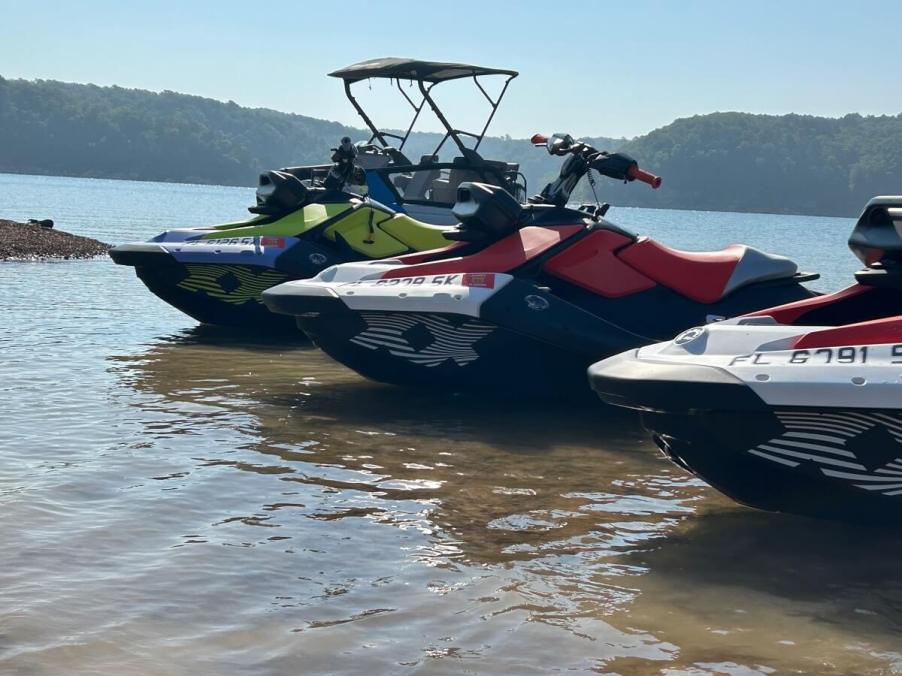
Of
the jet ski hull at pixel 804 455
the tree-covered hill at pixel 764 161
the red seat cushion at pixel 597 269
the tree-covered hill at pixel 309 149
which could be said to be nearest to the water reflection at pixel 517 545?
the jet ski hull at pixel 804 455

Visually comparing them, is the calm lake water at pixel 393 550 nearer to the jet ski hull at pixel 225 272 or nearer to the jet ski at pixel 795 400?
the jet ski at pixel 795 400

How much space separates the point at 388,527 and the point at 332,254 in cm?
559

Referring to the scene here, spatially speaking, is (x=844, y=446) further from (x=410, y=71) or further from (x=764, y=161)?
(x=764, y=161)

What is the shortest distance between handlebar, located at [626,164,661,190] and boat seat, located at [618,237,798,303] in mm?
430

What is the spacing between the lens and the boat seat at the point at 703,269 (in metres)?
7.59

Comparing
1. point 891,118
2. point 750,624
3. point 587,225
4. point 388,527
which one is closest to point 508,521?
point 388,527

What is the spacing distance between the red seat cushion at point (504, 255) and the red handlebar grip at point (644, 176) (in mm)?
459

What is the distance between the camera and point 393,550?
15.7ft

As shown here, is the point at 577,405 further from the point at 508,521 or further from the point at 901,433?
the point at 901,433

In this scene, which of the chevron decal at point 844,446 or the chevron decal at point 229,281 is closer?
the chevron decal at point 844,446

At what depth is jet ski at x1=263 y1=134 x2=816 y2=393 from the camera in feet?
24.3

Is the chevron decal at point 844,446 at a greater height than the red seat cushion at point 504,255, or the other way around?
the red seat cushion at point 504,255

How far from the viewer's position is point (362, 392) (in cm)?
839

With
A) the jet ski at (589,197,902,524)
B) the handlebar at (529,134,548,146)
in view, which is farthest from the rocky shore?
the jet ski at (589,197,902,524)
